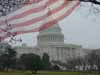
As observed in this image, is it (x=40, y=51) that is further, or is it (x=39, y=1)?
(x=40, y=51)

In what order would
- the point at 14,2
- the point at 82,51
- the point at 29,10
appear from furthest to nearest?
the point at 82,51
the point at 29,10
the point at 14,2

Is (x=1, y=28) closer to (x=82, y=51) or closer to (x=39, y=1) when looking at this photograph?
(x=39, y=1)

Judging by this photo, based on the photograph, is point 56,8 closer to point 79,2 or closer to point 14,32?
point 79,2

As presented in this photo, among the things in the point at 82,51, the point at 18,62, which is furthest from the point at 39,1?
the point at 82,51

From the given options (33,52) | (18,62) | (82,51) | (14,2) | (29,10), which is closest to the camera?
(14,2)

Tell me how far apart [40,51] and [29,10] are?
1557 inches

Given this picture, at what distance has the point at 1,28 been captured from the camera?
746 centimetres

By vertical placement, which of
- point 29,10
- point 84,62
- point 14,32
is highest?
point 29,10

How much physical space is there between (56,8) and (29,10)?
608 millimetres

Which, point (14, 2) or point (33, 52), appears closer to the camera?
point (14, 2)

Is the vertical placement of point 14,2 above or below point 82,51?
above

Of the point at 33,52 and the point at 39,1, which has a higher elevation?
the point at 39,1

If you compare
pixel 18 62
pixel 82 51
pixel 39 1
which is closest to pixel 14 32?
pixel 39 1

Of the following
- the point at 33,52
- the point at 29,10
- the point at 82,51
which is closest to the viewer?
the point at 29,10
